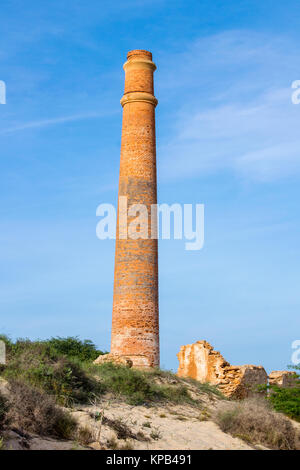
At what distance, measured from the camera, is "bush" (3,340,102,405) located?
13.9 meters

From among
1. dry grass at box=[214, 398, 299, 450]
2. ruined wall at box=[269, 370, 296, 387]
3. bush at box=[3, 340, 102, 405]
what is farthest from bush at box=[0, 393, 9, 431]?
ruined wall at box=[269, 370, 296, 387]

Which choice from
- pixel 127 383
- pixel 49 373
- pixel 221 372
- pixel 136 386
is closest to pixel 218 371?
pixel 221 372

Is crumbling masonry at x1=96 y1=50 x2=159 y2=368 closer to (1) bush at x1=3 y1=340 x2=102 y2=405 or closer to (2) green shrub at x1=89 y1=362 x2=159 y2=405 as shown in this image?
(2) green shrub at x1=89 y1=362 x2=159 y2=405

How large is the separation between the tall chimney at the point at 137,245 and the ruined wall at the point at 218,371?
8.23 ft

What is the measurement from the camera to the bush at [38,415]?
1118 cm

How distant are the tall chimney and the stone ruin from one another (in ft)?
8.24

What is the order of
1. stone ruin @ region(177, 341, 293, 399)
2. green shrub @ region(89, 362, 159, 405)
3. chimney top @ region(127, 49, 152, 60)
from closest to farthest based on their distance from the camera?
green shrub @ region(89, 362, 159, 405), stone ruin @ region(177, 341, 293, 399), chimney top @ region(127, 49, 152, 60)

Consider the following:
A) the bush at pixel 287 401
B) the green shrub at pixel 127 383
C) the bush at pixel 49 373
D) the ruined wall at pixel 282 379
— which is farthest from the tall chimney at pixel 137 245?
the ruined wall at pixel 282 379

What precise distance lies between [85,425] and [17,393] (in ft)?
5.37

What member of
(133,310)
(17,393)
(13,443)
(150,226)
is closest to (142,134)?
(150,226)

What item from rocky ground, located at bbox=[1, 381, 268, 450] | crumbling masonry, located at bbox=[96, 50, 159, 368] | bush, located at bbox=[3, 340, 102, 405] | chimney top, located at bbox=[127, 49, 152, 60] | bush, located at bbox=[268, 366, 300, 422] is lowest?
rocky ground, located at bbox=[1, 381, 268, 450]

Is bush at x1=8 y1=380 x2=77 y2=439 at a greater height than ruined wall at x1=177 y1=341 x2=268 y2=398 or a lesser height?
lesser

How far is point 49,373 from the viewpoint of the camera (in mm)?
14391

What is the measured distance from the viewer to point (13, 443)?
33.8 ft
